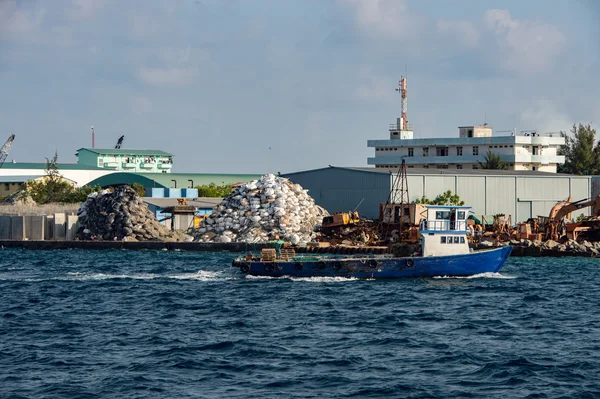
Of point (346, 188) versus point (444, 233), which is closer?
point (444, 233)

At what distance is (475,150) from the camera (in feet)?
367

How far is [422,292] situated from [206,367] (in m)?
16.9

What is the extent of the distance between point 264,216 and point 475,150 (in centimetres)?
4944

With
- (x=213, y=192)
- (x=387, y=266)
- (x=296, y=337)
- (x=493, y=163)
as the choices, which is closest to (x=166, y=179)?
(x=213, y=192)

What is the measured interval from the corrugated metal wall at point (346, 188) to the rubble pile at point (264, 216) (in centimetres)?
436

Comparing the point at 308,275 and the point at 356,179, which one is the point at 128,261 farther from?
the point at 356,179

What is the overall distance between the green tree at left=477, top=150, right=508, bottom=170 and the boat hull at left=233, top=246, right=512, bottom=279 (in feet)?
205

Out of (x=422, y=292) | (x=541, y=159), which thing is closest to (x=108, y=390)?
(x=422, y=292)

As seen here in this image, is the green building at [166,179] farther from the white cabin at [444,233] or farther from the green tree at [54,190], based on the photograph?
the white cabin at [444,233]

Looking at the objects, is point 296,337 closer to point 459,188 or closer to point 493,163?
point 459,188

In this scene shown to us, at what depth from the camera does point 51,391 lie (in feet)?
67.3

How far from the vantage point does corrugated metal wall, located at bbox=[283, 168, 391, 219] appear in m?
73.6

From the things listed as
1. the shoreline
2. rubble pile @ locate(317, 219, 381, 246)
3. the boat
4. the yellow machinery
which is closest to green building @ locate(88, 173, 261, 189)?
the shoreline

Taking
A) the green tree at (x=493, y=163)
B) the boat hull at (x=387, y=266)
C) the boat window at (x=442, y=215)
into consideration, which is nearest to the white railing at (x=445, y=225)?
the boat window at (x=442, y=215)
